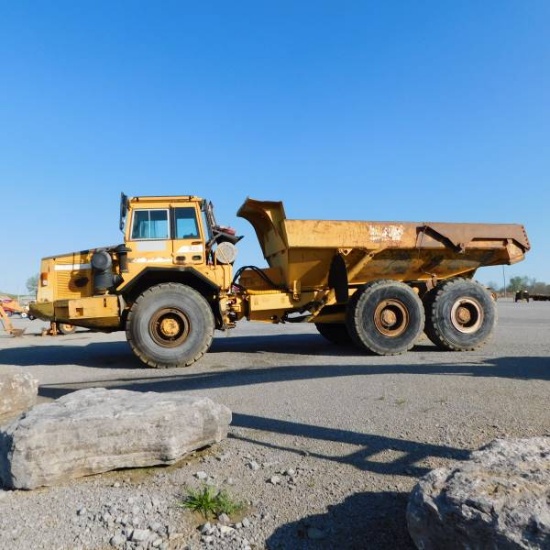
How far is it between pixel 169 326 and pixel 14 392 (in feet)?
9.60

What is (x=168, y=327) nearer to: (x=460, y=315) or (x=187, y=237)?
(x=187, y=237)

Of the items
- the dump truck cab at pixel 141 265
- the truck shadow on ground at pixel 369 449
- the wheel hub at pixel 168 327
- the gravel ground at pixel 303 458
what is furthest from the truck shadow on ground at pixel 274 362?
the truck shadow on ground at pixel 369 449

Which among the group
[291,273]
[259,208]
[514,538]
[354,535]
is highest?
[259,208]

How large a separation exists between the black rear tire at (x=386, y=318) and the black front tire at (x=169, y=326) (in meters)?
2.50

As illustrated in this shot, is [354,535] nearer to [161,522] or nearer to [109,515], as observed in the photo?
[161,522]

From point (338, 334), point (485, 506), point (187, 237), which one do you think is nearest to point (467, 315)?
point (338, 334)

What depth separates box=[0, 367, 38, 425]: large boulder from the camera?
445cm

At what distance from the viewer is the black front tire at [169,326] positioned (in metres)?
7.18

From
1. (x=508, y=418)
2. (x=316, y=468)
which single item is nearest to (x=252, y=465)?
(x=316, y=468)

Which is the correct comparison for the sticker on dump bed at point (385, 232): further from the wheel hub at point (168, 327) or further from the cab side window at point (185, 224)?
the wheel hub at point (168, 327)

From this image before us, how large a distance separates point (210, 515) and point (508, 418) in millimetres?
2638

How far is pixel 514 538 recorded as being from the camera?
1.68m

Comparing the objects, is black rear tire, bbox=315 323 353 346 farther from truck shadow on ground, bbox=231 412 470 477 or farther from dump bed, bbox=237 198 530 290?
truck shadow on ground, bbox=231 412 470 477

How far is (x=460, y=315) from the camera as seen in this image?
8344 mm
